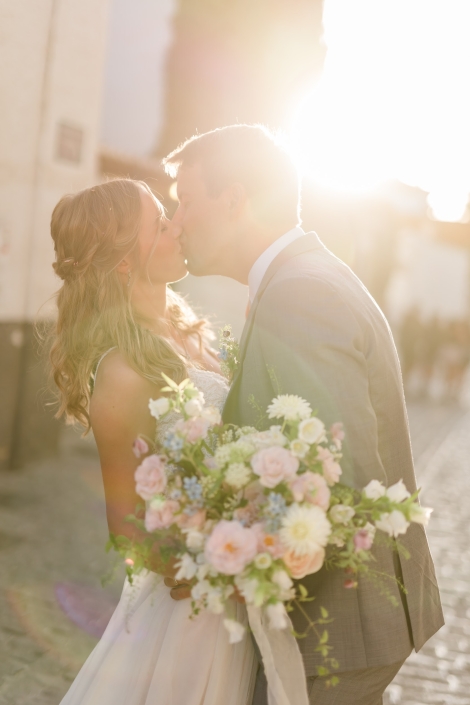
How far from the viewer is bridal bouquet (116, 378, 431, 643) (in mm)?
1676

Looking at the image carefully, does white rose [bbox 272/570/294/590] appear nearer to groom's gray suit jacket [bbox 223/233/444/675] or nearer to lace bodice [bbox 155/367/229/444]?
groom's gray suit jacket [bbox 223/233/444/675]

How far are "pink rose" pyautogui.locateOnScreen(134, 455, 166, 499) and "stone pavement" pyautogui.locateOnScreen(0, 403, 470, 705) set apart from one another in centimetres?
247

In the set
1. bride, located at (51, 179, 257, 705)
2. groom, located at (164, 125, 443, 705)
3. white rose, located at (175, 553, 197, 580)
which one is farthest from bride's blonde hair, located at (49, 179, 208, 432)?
white rose, located at (175, 553, 197, 580)

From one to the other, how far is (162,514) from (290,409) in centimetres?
40

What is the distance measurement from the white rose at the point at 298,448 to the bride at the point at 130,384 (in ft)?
1.63

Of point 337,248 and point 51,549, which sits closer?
point 51,549

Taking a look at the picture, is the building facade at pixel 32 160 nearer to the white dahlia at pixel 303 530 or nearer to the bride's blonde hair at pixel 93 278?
the bride's blonde hair at pixel 93 278

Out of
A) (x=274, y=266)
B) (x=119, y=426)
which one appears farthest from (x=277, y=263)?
(x=119, y=426)

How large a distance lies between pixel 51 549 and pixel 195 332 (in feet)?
10.1

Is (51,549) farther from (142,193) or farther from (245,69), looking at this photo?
(245,69)

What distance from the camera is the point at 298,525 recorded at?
65.8 inches

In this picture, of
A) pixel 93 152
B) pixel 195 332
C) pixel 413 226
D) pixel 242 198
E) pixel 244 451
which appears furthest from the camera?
pixel 413 226

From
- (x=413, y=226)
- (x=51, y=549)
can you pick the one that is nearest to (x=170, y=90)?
(x=413, y=226)

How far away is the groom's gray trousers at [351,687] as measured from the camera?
2131 mm
